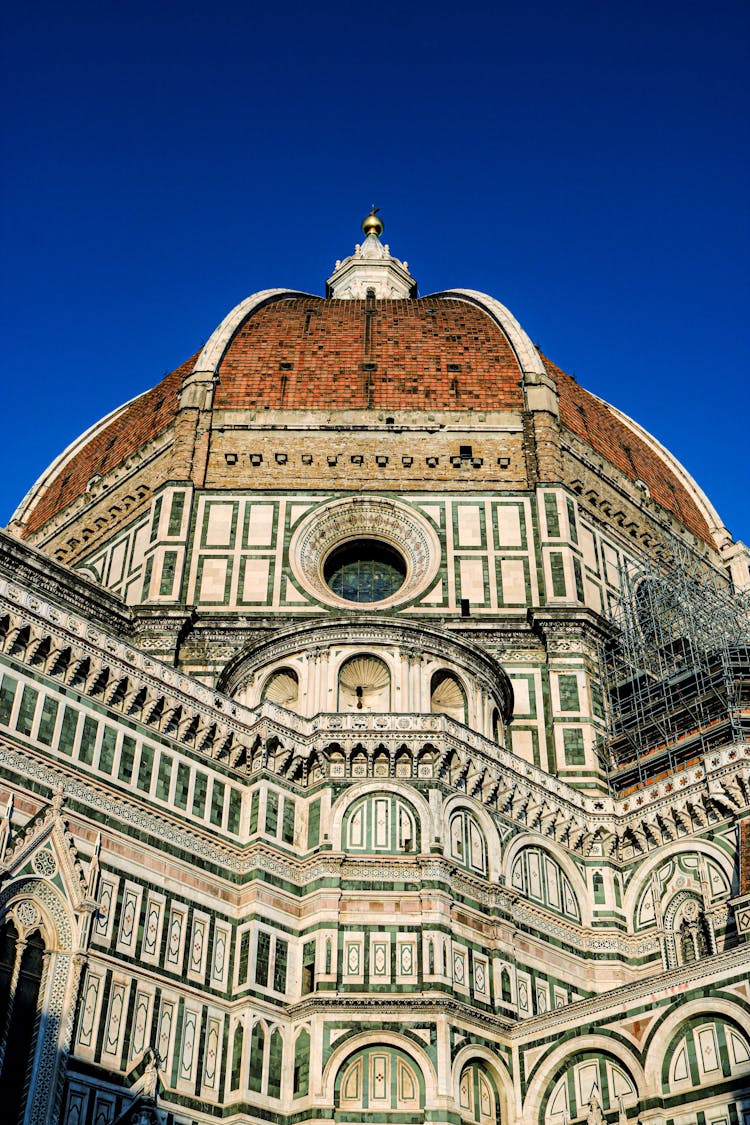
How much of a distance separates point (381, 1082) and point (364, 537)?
16996 mm

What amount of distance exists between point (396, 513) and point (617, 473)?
8.84 meters

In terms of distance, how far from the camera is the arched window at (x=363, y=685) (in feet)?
101

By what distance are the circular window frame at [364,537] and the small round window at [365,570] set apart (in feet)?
0.72

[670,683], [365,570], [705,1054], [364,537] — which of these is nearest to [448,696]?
[670,683]

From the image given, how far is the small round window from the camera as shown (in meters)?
37.1

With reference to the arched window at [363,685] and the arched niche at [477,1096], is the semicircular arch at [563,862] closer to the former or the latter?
the arched window at [363,685]

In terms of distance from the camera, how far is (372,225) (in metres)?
63.2

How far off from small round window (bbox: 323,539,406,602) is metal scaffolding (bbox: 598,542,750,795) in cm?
636

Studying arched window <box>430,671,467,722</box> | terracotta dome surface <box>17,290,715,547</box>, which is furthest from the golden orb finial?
arched window <box>430,671,467,722</box>

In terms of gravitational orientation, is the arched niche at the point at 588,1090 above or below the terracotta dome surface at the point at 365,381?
below

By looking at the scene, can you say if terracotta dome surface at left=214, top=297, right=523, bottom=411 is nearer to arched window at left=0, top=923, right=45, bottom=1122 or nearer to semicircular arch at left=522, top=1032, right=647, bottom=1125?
semicircular arch at left=522, top=1032, right=647, bottom=1125

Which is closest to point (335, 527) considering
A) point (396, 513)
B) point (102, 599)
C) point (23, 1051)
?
point (396, 513)

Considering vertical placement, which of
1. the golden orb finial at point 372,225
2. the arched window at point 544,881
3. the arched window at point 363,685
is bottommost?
the arched window at point 544,881

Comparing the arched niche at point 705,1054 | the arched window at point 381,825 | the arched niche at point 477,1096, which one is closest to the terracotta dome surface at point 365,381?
the arched window at point 381,825
